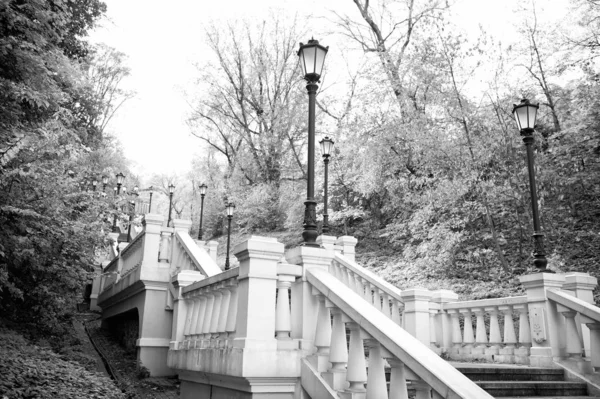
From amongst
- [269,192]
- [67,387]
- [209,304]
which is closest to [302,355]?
[209,304]

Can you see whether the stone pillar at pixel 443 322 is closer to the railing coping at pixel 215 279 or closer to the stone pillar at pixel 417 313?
the stone pillar at pixel 417 313

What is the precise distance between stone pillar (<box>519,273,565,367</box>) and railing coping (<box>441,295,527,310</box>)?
227 mm

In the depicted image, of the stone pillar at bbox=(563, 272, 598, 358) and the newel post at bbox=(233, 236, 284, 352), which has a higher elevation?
the stone pillar at bbox=(563, 272, 598, 358)

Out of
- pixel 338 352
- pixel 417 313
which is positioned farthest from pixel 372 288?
pixel 338 352

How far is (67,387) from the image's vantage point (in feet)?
19.0

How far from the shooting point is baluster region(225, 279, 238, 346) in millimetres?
5818

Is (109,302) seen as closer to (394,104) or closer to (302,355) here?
(302,355)

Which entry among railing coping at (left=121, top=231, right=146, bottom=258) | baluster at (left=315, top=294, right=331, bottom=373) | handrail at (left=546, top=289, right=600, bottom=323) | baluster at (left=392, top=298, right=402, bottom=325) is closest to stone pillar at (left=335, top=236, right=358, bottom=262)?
baluster at (left=392, top=298, right=402, bottom=325)

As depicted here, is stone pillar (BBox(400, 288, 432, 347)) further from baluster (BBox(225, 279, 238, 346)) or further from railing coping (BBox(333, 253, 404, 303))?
baluster (BBox(225, 279, 238, 346))

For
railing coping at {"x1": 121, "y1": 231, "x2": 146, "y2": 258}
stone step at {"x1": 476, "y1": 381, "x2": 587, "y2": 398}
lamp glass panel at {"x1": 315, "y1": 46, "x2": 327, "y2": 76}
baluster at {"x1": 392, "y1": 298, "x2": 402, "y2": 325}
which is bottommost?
stone step at {"x1": 476, "y1": 381, "x2": 587, "y2": 398}

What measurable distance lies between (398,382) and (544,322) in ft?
18.3

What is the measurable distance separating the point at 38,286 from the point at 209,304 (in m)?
4.29

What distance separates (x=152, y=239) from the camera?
430 inches

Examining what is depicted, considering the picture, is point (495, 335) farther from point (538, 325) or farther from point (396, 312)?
point (396, 312)
